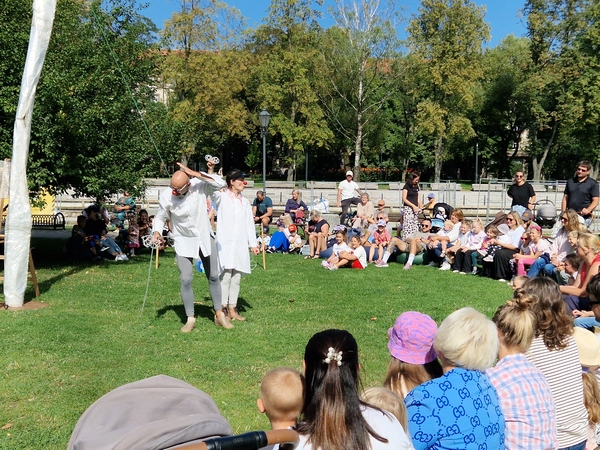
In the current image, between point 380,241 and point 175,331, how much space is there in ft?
26.9

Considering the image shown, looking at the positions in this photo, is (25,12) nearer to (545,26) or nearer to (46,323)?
(46,323)

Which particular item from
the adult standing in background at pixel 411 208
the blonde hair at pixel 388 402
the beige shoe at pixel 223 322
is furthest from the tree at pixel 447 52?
the blonde hair at pixel 388 402

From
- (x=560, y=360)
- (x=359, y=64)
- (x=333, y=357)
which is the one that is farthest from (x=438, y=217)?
(x=359, y=64)

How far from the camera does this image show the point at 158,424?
6.86ft

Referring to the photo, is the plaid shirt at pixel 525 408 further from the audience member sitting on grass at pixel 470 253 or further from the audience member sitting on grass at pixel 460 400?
the audience member sitting on grass at pixel 470 253

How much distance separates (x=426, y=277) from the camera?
1297 centimetres

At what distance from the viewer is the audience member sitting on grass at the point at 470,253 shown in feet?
45.1

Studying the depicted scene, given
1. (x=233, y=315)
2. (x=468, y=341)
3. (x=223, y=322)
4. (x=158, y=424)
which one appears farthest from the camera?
(x=233, y=315)

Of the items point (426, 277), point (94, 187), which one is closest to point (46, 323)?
point (94, 187)

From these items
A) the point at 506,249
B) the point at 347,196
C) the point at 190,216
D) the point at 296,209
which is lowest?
the point at 506,249

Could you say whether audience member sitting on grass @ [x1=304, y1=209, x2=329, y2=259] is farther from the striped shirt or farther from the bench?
the bench

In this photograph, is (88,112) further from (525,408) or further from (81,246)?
(525,408)

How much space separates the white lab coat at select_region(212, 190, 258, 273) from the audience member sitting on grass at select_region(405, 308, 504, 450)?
529 cm

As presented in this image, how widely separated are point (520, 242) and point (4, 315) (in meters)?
9.37
